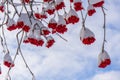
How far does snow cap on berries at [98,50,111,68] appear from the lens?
9.36ft

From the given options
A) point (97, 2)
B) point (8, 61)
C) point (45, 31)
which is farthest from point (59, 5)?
point (8, 61)

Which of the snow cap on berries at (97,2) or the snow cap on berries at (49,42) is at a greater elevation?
the snow cap on berries at (97,2)

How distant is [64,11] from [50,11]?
0.45 feet

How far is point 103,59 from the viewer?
285 centimetres

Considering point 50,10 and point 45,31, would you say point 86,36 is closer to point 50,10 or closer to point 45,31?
point 45,31

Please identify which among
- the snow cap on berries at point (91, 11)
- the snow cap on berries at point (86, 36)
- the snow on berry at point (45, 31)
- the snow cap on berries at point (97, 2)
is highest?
the snow cap on berries at point (97, 2)

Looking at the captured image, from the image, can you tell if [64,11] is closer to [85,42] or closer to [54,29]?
[54,29]

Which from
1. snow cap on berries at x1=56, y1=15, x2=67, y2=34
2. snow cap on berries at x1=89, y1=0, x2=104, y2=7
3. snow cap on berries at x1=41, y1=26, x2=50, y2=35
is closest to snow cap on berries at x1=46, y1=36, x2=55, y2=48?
snow cap on berries at x1=41, y1=26, x2=50, y2=35

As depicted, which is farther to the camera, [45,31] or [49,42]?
[49,42]

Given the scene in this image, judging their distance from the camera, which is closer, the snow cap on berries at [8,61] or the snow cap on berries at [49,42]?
the snow cap on berries at [49,42]

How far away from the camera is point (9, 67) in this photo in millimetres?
3486

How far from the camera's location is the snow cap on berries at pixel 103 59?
2.85 meters

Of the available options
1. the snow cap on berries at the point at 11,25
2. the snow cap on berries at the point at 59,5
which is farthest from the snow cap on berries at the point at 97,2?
the snow cap on berries at the point at 11,25

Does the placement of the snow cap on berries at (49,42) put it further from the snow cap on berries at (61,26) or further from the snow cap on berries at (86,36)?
the snow cap on berries at (86,36)
